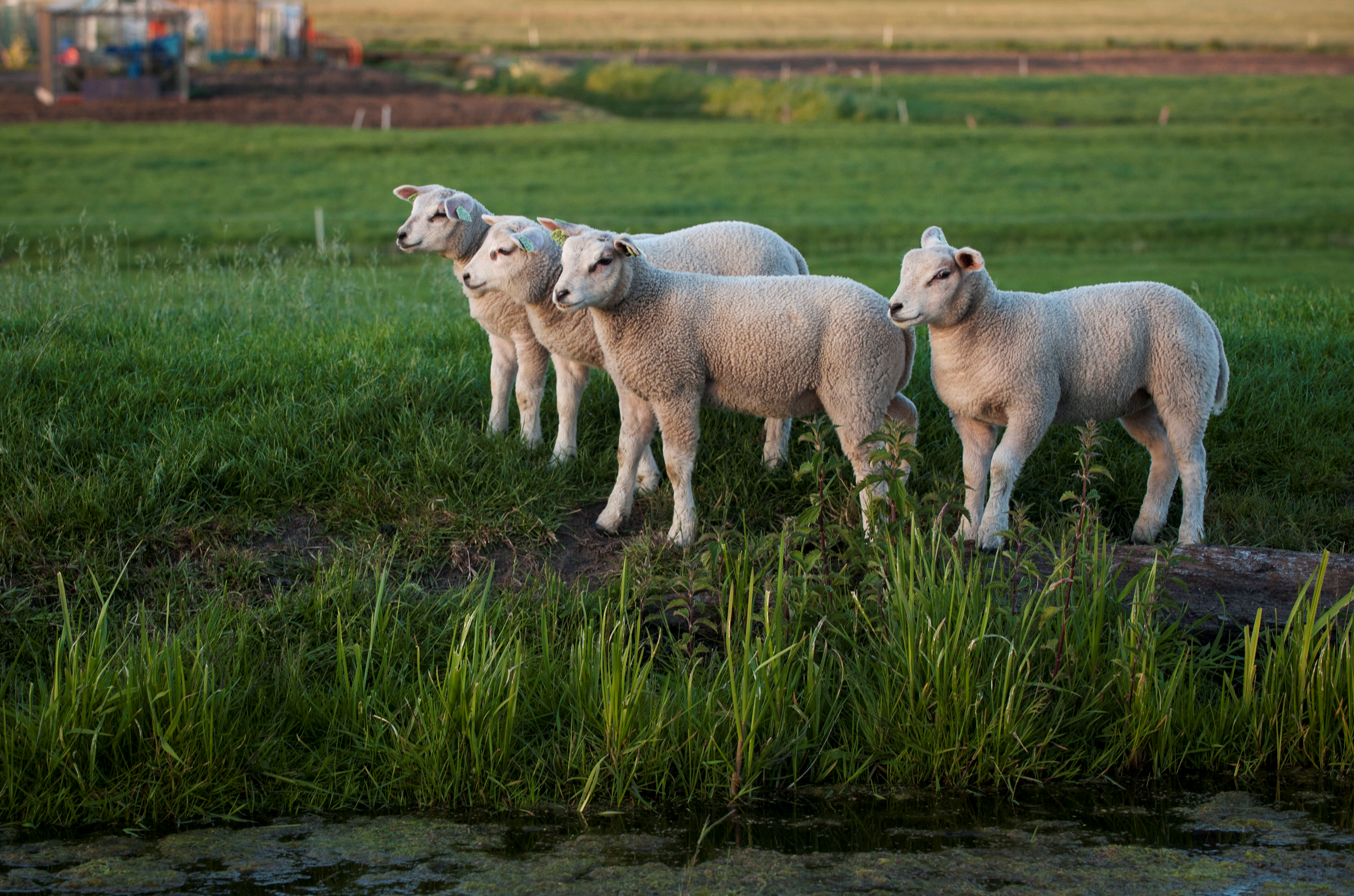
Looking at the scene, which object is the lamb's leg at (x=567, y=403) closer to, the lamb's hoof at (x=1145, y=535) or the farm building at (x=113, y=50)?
the lamb's hoof at (x=1145, y=535)

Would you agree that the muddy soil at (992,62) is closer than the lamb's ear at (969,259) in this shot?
No

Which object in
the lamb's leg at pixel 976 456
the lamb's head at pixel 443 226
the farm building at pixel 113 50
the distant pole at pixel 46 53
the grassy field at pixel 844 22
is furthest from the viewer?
the grassy field at pixel 844 22

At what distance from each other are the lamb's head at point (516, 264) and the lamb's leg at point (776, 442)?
1656 millimetres

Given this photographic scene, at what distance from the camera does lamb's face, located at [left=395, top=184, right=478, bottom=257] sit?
22.7 ft

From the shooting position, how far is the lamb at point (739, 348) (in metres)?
6.34

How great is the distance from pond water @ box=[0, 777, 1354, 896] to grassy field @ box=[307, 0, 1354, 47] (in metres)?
80.8

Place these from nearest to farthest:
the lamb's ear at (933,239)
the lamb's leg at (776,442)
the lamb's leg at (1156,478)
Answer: the lamb's ear at (933,239)
the lamb's leg at (1156,478)
the lamb's leg at (776,442)

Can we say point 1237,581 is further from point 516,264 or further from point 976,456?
point 516,264

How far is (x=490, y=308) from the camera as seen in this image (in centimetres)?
723

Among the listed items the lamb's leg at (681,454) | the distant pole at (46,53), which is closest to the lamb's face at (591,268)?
the lamb's leg at (681,454)

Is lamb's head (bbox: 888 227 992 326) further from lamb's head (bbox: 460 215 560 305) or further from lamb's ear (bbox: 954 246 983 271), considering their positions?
lamb's head (bbox: 460 215 560 305)

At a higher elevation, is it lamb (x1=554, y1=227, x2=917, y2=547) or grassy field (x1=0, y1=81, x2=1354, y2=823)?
lamb (x1=554, y1=227, x2=917, y2=547)

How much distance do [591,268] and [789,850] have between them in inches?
117

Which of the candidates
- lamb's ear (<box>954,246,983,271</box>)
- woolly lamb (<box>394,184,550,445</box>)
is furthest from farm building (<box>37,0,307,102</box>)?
lamb's ear (<box>954,246,983,271</box>)
